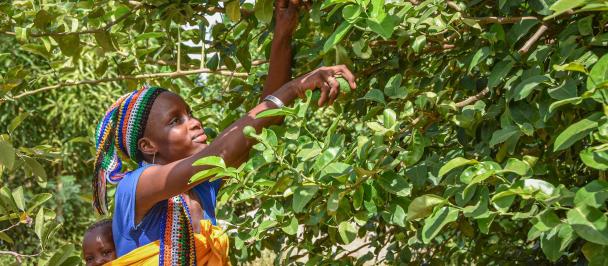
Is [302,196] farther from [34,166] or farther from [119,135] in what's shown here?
[34,166]

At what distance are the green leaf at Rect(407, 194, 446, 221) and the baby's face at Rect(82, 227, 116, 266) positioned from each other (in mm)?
1288

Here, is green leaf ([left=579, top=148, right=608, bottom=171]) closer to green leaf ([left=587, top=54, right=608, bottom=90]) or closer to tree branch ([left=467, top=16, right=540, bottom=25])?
green leaf ([left=587, top=54, right=608, bottom=90])

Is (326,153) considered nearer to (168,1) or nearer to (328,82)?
(328,82)

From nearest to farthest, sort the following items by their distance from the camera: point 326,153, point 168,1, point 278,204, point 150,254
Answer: point 326,153
point 278,204
point 150,254
point 168,1

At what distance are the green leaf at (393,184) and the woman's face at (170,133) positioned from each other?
68 cm

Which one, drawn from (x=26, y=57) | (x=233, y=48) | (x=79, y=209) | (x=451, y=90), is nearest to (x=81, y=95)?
(x=26, y=57)

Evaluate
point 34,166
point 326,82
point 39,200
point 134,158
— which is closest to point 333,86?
point 326,82

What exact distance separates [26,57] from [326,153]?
7.57 meters

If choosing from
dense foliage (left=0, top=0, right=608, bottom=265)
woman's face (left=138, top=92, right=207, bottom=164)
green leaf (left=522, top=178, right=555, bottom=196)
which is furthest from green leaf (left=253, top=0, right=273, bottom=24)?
green leaf (left=522, top=178, right=555, bottom=196)

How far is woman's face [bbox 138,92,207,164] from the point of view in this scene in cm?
240

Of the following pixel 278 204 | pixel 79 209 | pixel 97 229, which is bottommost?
pixel 79 209

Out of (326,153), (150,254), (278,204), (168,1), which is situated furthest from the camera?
(168,1)

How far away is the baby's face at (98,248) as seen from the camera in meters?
2.67

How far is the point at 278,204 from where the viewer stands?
6.79 ft
